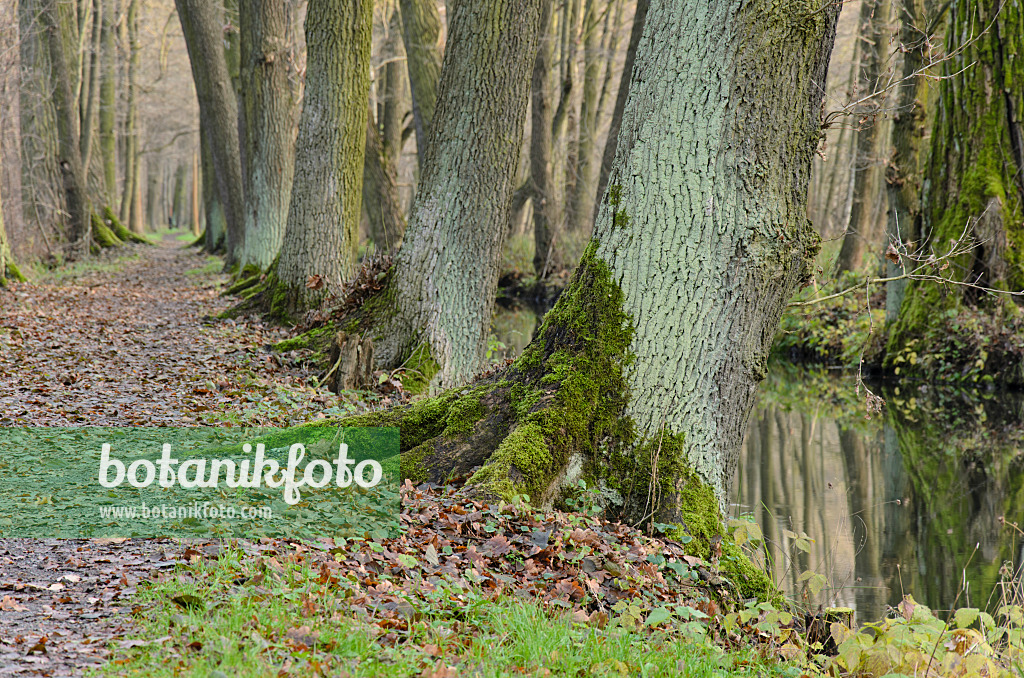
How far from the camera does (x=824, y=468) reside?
8664 millimetres

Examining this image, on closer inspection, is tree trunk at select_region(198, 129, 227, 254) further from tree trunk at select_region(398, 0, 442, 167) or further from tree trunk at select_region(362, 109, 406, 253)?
tree trunk at select_region(398, 0, 442, 167)

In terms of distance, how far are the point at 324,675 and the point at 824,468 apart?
705cm

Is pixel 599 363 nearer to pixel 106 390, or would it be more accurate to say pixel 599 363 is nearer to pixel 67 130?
pixel 106 390

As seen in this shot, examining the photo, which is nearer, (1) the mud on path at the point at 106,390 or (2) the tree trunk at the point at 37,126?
(1) the mud on path at the point at 106,390

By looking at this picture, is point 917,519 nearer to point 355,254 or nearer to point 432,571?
point 432,571

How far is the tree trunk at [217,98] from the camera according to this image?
1581 centimetres

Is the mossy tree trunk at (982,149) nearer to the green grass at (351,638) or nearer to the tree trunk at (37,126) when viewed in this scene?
the green grass at (351,638)

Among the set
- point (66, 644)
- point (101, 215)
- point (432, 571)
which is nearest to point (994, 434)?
point (432, 571)

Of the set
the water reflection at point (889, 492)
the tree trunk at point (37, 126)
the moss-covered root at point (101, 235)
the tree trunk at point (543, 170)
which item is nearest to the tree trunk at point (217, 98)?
the tree trunk at point (37, 126)

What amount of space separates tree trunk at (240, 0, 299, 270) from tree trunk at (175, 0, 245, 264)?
6.78 feet

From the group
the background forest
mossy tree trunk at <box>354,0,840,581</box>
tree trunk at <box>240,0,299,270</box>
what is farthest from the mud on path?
mossy tree trunk at <box>354,0,840,581</box>

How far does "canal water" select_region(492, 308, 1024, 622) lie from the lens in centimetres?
576

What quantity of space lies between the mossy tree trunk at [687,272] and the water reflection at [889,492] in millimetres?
813

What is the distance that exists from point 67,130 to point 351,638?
20441mm
